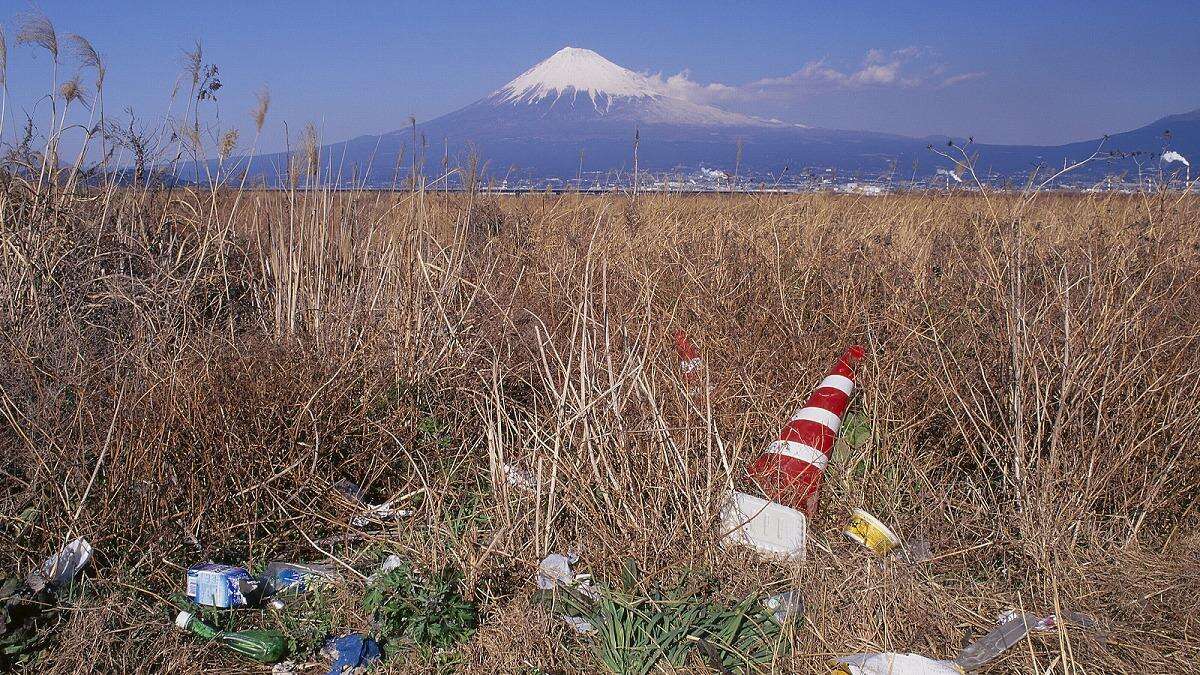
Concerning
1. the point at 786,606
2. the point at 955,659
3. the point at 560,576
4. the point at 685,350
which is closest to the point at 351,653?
the point at 560,576

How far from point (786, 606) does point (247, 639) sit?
1.60 metres

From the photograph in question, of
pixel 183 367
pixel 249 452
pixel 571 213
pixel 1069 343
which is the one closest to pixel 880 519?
pixel 1069 343

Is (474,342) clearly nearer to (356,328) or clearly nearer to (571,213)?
(356,328)

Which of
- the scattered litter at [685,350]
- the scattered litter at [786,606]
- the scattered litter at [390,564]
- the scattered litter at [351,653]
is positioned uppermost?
the scattered litter at [685,350]

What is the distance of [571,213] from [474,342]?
175 inches

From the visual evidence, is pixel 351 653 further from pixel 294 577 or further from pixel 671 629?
pixel 671 629

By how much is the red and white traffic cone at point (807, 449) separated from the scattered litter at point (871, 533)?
0.57ft

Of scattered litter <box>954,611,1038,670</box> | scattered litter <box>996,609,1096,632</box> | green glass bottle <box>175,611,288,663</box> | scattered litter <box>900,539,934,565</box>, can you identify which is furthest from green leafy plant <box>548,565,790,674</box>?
green glass bottle <box>175,611,288,663</box>

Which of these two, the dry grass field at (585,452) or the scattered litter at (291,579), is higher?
the dry grass field at (585,452)

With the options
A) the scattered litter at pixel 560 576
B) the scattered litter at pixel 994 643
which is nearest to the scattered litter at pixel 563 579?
the scattered litter at pixel 560 576

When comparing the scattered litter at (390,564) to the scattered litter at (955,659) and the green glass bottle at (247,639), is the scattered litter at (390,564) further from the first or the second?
the scattered litter at (955,659)

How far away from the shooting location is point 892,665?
217 cm

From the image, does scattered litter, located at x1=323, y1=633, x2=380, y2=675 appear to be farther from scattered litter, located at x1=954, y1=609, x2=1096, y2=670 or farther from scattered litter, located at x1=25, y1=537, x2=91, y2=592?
scattered litter, located at x1=954, y1=609, x2=1096, y2=670

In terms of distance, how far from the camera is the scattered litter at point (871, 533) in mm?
2883
